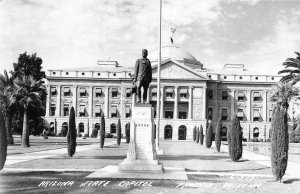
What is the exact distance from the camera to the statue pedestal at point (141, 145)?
16.5 metres

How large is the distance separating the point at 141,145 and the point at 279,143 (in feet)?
18.0

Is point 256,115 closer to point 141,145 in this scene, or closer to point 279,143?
point 141,145

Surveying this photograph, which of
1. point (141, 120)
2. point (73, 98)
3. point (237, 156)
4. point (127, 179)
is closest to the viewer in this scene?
point (127, 179)

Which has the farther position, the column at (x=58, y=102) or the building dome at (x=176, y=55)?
the building dome at (x=176, y=55)

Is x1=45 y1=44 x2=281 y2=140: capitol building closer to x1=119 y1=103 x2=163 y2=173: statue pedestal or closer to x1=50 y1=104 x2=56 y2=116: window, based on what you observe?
x1=50 y1=104 x2=56 y2=116: window

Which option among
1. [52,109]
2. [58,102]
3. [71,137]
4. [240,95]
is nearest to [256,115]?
[240,95]

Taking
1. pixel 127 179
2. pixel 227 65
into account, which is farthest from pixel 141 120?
pixel 227 65

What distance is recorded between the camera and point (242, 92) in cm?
8094

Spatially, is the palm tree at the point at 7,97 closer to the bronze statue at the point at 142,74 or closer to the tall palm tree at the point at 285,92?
the bronze statue at the point at 142,74

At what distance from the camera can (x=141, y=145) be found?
55.2 ft

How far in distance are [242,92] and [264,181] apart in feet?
219

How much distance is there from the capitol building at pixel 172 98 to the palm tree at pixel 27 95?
39.4 m

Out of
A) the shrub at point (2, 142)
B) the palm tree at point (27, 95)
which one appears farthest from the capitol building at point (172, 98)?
the shrub at point (2, 142)

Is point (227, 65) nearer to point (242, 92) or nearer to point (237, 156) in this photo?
point (242, 92)
